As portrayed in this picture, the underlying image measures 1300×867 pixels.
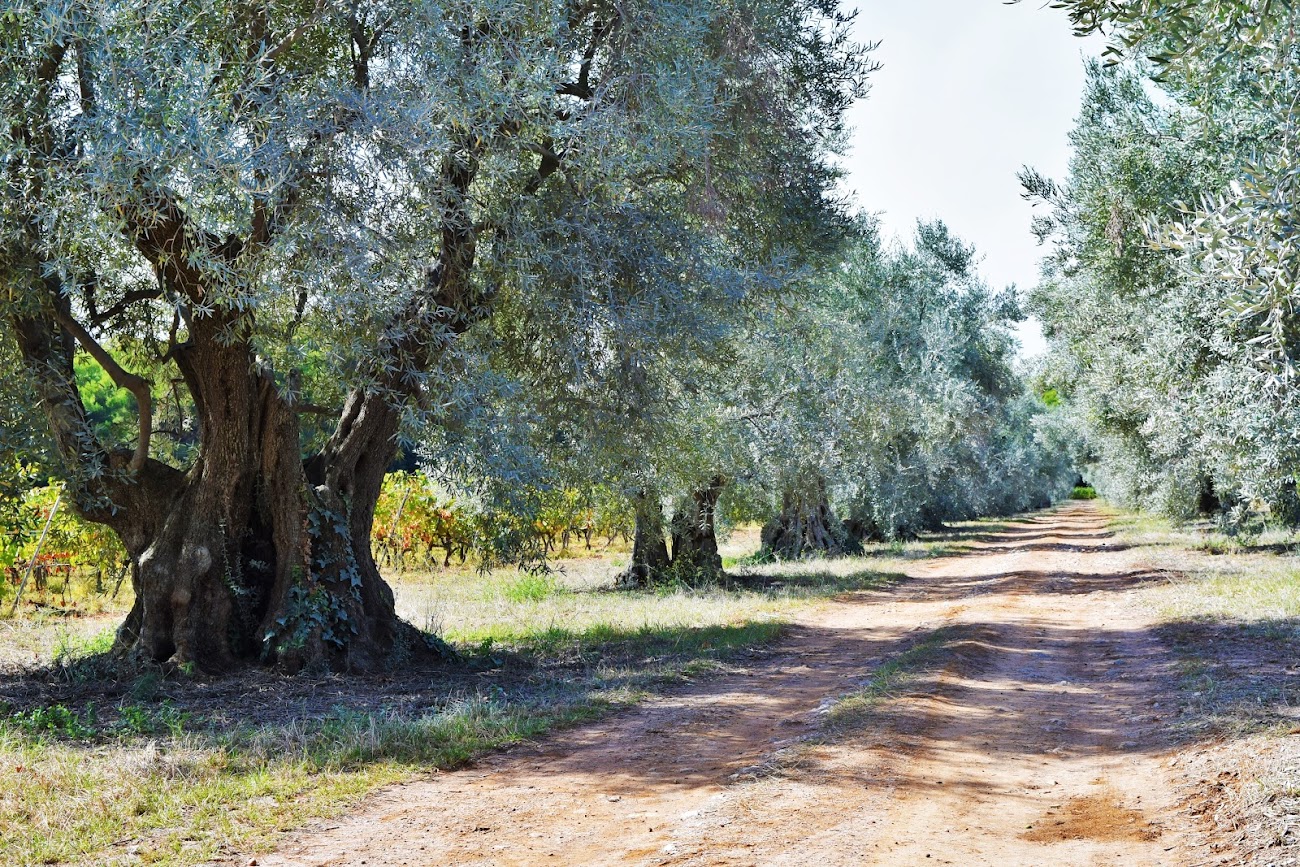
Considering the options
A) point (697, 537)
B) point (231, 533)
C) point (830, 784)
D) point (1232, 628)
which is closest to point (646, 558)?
point (697, 537)

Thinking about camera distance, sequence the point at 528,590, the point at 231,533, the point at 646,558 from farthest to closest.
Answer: the point at 646,558, the point at 528,590, the point at 231,533

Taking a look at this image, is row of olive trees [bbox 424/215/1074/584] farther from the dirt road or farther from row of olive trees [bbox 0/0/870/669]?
the dirt road

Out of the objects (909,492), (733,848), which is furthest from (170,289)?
(909,492)

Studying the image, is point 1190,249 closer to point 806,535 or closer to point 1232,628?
point 1232,628

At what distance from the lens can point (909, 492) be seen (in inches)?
1396

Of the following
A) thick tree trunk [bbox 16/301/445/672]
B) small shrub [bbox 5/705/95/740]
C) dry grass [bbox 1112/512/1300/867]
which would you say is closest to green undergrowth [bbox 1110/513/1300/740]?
dry grass [bbox 1112/512/1300/867]

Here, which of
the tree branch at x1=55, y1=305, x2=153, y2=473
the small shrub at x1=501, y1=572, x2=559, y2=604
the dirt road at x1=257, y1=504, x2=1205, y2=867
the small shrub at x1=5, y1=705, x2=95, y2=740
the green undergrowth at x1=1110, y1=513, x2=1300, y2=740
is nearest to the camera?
the dirt road at x1=257, y1=504, x2=1205, y2=867

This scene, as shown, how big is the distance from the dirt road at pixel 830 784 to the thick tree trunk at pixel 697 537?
9942 mm

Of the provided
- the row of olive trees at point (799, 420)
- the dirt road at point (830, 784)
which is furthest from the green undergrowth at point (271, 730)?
the row of olive trees at point (799, 420)

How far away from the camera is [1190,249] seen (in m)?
7.07

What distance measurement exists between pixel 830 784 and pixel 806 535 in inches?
986

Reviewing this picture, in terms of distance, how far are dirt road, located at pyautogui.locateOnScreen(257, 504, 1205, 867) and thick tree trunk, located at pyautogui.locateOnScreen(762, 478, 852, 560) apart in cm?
1756

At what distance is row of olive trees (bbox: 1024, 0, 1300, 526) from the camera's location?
6.67 meters

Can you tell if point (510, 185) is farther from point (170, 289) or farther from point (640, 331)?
point (170, 289)
